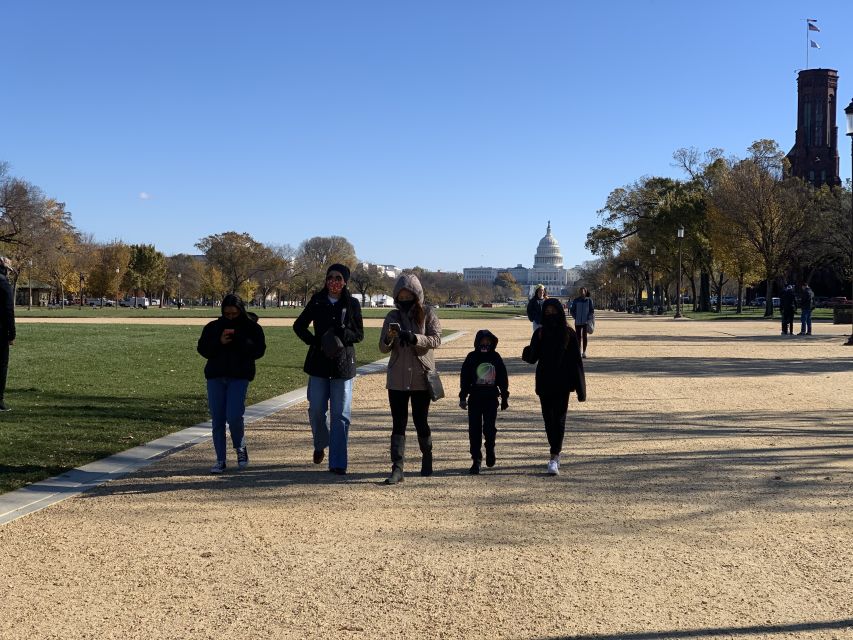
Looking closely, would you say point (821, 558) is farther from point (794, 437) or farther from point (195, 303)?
point (195, 303)

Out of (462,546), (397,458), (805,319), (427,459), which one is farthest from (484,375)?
(805,319)

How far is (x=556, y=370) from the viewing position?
7.34m

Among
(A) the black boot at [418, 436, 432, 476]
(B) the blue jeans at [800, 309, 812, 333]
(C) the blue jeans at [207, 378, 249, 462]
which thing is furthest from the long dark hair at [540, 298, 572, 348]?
(B) the blue jeans at [800, 309, 812, 333]

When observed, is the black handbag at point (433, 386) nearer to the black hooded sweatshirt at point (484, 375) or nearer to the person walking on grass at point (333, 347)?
the black hooded sweatshirt at point (484, 375)

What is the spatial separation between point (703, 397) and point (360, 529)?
8802 millimetres

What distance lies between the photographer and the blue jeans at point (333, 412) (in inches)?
285

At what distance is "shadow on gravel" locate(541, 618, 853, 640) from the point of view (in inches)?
152

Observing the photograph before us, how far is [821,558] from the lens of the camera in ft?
16.5

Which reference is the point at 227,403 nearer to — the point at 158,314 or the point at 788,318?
the point at 788,318

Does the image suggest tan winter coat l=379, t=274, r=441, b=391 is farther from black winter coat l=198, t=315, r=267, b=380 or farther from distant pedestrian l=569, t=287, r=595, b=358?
distant pedestrian l=569, t=287, r=595, b=358

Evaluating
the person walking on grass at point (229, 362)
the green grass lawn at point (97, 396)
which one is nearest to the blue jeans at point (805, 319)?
the green grass lawn at point (97, 396)

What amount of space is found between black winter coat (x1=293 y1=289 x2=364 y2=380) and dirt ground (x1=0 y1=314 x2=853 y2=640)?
0.91m

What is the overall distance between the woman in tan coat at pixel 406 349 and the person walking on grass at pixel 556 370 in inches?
35.2

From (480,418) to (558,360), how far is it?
84cm
